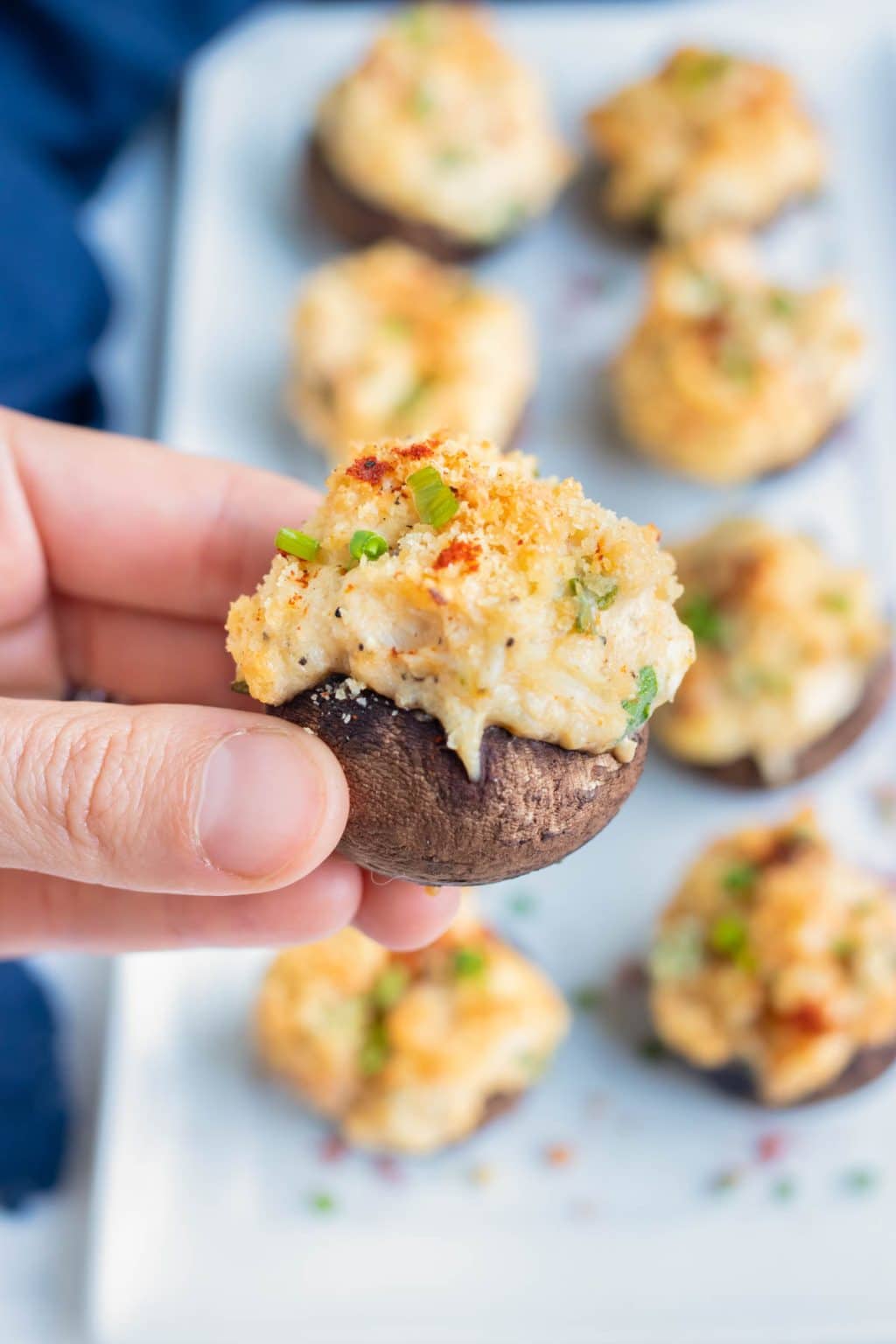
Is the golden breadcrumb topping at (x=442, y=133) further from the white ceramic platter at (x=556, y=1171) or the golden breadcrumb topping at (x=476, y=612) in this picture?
the golden breadcrumb topping at (x=476, y=612)

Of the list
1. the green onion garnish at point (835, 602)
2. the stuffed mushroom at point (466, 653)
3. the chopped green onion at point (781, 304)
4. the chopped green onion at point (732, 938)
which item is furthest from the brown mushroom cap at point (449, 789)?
the chopped green onion at point (781, 304)

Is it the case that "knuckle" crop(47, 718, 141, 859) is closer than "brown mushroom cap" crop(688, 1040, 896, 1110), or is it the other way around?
"knuckle" crop(47, 718, 141, 859)

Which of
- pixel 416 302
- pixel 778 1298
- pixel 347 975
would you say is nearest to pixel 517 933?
pixel 347 975

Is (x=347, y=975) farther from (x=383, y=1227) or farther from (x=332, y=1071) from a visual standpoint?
(x=383, y=1227)

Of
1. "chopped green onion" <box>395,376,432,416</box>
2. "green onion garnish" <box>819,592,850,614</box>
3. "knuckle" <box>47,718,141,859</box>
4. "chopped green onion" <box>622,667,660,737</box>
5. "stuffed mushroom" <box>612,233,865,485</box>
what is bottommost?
"knuckle" <box>47,718,141,859</box>

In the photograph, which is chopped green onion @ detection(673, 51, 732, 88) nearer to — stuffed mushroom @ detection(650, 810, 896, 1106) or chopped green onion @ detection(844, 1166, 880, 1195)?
stuffed mushroom @ detection(650, 810, 896, 1106)

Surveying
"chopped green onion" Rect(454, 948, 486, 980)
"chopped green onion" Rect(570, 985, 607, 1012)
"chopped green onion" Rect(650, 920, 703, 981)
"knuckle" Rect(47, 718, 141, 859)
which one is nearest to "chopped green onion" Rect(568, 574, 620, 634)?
"knuckle" Rect(47, 718, 141, 859)
